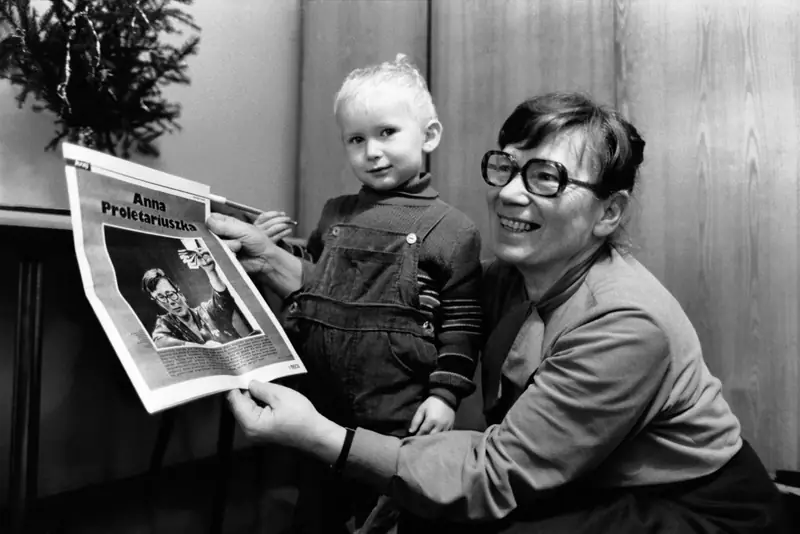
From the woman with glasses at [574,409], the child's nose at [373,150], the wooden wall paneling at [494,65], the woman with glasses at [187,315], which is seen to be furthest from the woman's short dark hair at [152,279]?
the wooden wall paneling at [494,65]

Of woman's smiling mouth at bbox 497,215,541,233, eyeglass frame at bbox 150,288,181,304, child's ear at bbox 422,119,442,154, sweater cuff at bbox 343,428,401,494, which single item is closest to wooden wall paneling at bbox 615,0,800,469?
child's ear at bbox 422,119,442,154

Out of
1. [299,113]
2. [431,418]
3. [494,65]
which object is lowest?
[431,418]

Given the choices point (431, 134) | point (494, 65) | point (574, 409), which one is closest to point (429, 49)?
point (494, 65)

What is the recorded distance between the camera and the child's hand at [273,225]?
104 cm

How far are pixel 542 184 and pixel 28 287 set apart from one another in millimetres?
803

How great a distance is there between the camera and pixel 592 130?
79cm

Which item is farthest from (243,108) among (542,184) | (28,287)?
(542,184)

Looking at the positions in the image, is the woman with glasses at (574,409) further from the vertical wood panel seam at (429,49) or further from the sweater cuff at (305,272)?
the vertical wood panel seam at (429,49)

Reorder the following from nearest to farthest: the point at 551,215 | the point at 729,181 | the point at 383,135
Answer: the point at 551,215
the point at 383,135
the point at 729,181

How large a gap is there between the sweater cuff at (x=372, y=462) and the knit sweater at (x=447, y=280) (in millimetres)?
220

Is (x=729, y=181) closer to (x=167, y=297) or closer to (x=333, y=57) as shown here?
(x=333, y=57)

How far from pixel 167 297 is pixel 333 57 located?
1.36 meters

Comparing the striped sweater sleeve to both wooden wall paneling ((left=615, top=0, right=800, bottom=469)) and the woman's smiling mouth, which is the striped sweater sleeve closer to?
the woman's smiling mouth

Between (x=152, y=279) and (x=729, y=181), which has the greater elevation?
(x=729, y=181)
